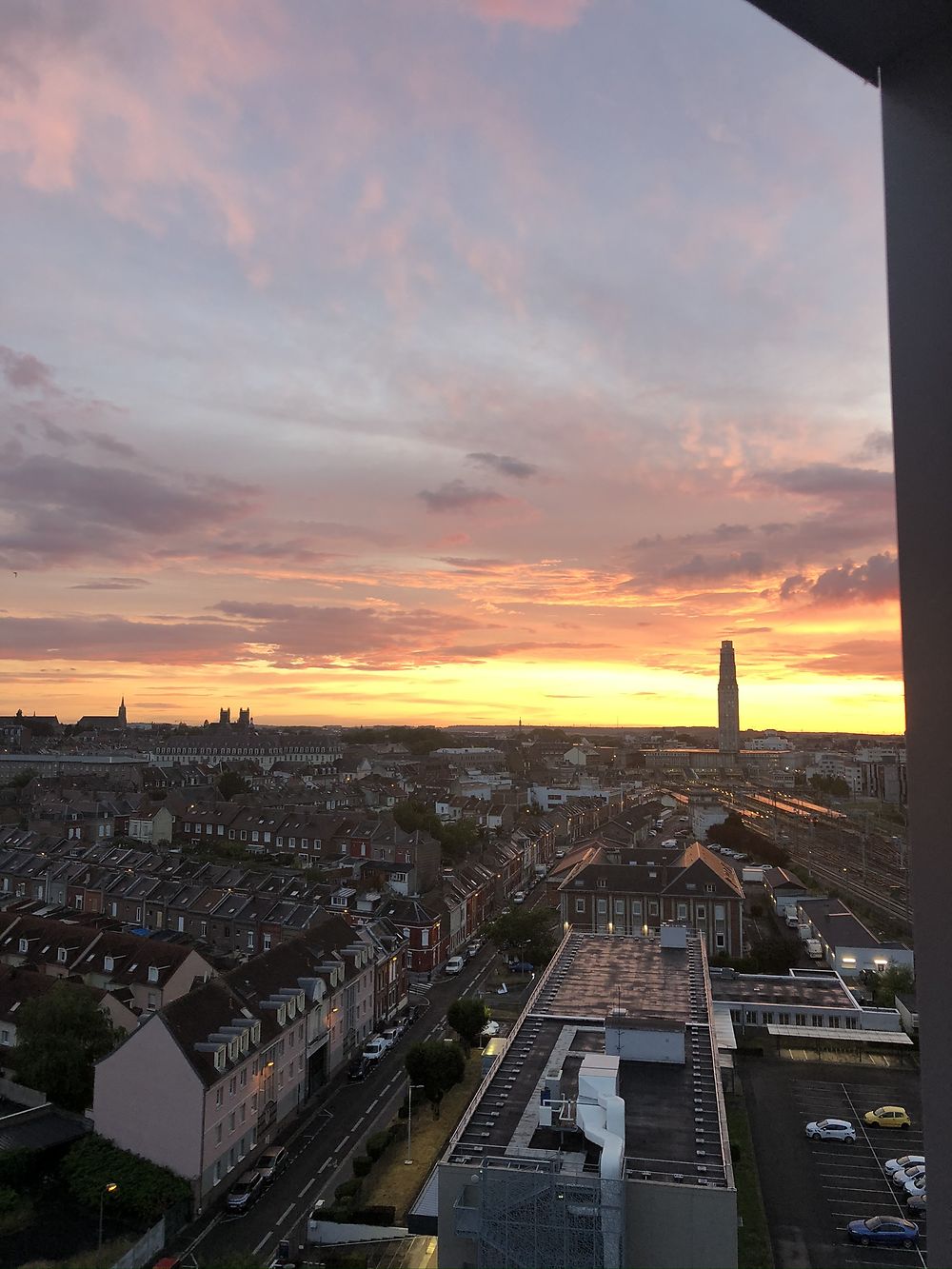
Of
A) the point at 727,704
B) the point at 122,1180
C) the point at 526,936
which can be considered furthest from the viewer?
the point at 727,704

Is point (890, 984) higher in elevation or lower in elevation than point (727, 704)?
lower

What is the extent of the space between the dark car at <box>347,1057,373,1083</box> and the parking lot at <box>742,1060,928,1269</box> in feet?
24.3

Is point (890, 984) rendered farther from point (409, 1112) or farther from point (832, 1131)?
point (409, 1112)

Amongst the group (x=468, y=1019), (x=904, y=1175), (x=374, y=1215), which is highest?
(x=468, y=1019)

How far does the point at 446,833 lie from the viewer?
3684 cm

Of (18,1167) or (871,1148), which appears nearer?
(18,1167)

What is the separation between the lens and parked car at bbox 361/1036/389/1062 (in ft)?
60.0

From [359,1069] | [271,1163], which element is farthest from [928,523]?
[359,1069]

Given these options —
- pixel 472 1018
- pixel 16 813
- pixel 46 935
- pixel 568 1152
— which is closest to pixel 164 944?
pixel 46 935

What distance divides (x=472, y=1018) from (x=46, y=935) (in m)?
10.8

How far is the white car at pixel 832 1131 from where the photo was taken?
Result: 569 inches

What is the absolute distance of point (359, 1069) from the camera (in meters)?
17.8

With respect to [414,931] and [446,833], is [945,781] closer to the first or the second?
[414,931]

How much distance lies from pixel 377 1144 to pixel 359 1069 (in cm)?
378
